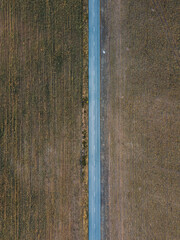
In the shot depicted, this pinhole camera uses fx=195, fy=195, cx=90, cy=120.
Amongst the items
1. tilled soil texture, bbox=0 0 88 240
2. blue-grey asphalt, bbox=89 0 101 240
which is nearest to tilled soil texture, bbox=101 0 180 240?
blue-grey asphalt, bbox=89 0 101 240

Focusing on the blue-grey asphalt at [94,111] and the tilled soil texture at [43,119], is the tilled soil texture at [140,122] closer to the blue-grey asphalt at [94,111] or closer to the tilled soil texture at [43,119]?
the blue-grey asphalt at [94,111]

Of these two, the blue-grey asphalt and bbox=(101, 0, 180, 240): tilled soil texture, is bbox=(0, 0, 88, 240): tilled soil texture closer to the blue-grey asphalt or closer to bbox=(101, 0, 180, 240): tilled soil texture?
the blue-grey asphalt

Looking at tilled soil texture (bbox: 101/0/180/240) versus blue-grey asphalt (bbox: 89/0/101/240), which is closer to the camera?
tilled soil texture (bbox: 101/0/180/240)

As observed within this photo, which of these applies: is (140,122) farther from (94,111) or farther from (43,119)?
(43,119)

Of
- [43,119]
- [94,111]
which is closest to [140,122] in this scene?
[94,111]

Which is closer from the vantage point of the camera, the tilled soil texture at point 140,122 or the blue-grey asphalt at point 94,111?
the tilled soil texture at point 140,122

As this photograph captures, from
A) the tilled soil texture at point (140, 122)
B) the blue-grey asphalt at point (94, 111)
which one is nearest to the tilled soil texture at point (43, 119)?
the blue-grey asphalt at point (94, 111)

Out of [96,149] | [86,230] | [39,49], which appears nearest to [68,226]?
[86,230]
